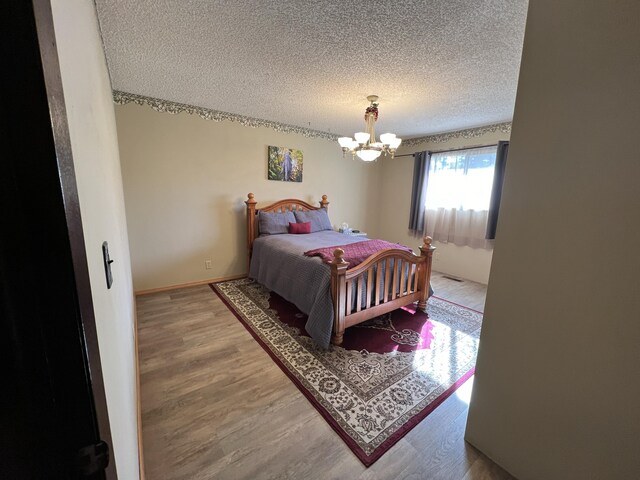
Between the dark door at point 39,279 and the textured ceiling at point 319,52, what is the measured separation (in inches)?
61.9

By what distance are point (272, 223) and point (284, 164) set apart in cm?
96

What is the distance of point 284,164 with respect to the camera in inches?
155

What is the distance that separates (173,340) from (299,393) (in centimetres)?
122

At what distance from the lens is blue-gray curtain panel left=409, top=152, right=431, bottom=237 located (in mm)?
4379

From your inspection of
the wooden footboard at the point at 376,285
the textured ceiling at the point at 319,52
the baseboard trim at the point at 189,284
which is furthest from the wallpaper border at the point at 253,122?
the wooden footboard at the point at 376,285

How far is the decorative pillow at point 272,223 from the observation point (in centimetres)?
358

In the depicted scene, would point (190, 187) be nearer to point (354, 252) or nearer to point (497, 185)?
point (354, 252)

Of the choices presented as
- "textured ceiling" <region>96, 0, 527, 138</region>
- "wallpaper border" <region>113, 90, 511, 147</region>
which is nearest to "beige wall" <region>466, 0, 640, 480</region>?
"textured ceiling" <region>96, 0, 527, 138</region>

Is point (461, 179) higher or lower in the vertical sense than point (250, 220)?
higher

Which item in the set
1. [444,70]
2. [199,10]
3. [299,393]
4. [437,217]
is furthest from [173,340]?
[437,217]

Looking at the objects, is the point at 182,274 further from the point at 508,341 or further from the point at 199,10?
the point at 508,341

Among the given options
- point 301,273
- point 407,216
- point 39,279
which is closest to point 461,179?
point 407,216

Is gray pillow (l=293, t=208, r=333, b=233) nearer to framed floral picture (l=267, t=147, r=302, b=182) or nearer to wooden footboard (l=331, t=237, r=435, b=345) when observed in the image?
framed floral picture (l=267, t=147, r=302, b=182)

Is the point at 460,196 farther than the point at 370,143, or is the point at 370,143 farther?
the point at 460,196
